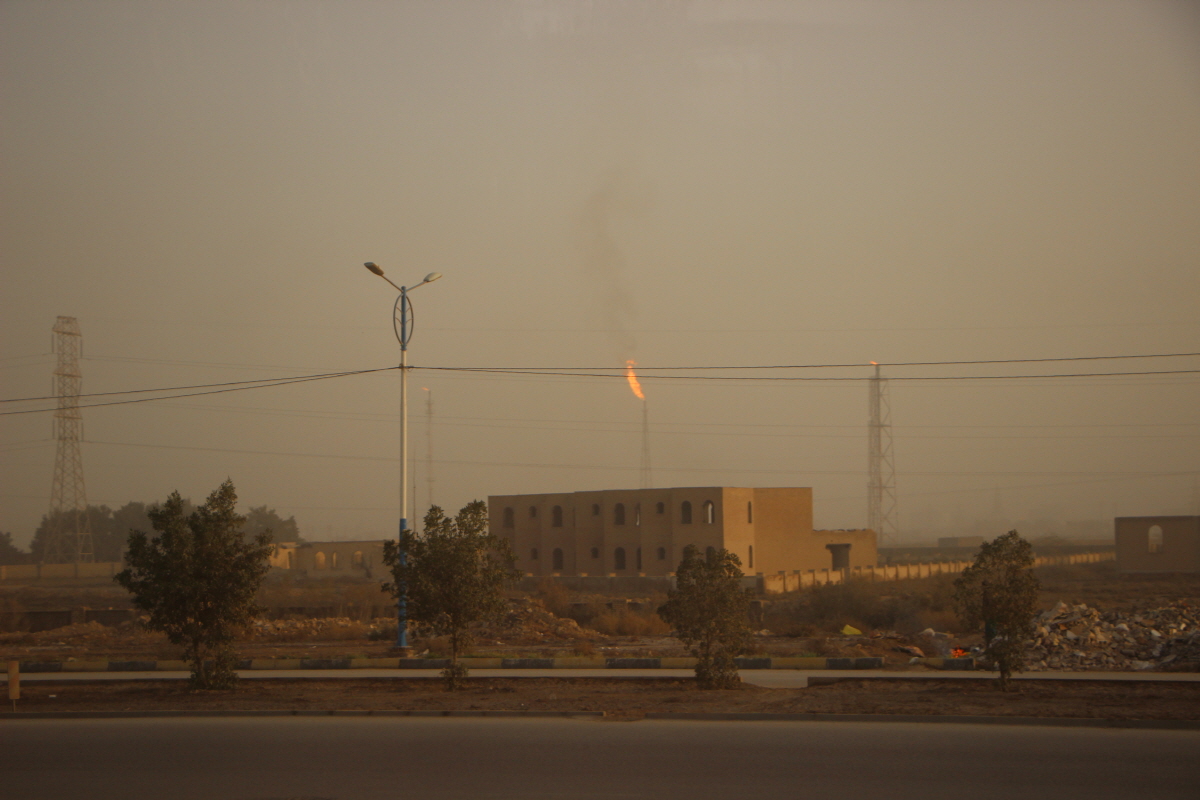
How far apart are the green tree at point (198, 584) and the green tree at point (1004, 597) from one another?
1241cm

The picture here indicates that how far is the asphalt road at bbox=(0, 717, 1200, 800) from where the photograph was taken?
921 centimetres

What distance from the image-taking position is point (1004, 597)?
49.6ft

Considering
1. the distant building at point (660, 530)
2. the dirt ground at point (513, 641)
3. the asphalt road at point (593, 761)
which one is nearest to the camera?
the asphalt road at point (593, 761)

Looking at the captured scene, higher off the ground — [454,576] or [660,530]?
[454,576]

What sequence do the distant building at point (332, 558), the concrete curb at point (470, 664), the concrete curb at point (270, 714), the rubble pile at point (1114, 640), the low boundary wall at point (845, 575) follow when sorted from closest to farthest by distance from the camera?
the concrete curb at point (270, 714) < the rubble pile at point (1114, 640) < the concrete curb at point (470, 664) < the low boundary wall at point (845, 575) < the distant building at point (332, 558)

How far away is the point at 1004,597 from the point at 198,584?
45.5ft

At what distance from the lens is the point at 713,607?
627 inches

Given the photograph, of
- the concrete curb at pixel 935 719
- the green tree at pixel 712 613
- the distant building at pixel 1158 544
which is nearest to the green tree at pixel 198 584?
the green tree at pixel 712 613

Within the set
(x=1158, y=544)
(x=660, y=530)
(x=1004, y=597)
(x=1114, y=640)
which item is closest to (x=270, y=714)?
(x=1004, y=597)

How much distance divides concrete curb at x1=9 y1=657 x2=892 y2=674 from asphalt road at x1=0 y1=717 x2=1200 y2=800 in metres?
7.30

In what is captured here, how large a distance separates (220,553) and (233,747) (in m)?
5.92

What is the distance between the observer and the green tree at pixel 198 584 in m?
16.9

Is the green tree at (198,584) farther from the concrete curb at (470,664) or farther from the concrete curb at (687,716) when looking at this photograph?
the concrete curb at (470,664)

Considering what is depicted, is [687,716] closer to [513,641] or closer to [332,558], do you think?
[513,641]
